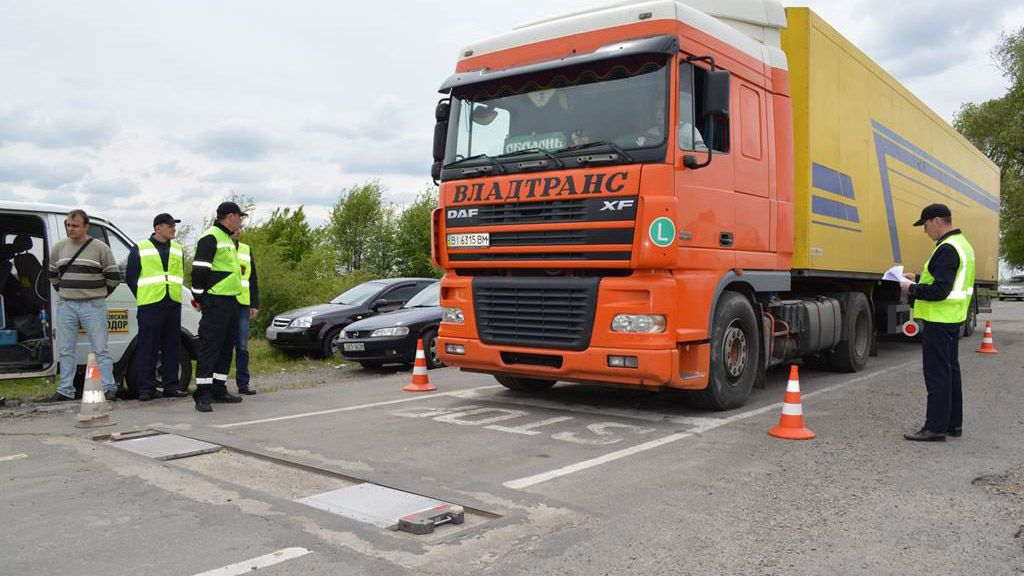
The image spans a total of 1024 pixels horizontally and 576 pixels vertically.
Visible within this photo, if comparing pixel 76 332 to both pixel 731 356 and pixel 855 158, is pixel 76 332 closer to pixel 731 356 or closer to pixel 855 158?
pixel 731 356

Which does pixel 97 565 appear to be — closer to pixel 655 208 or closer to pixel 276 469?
pixel 276 469

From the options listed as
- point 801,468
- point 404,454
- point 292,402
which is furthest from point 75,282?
point 801,468

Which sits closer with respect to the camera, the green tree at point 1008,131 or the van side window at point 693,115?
the van side window at point 693,115

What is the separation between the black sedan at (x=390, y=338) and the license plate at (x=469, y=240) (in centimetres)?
391

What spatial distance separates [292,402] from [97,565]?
490 centimetres

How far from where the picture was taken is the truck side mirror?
7.70 m

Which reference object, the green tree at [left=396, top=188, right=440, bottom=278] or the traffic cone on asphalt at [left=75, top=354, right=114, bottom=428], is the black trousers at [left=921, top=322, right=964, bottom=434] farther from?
the green tree at [left=396, top=188, right=440, bottom=278]

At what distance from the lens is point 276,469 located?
5.35 m

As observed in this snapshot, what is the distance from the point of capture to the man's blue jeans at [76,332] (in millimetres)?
7887

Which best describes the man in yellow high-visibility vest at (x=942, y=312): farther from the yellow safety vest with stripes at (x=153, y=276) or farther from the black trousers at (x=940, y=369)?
the yellow safety vest with stripes at (x=153, y=276)

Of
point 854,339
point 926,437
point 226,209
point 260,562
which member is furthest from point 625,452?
point 854,339

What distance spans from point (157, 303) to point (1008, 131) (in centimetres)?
4996

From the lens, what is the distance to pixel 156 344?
27.5 ft

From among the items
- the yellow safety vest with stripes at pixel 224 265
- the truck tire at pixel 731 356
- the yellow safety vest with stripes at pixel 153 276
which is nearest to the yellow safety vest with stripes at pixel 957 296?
the truck tire at pixel 731 356
